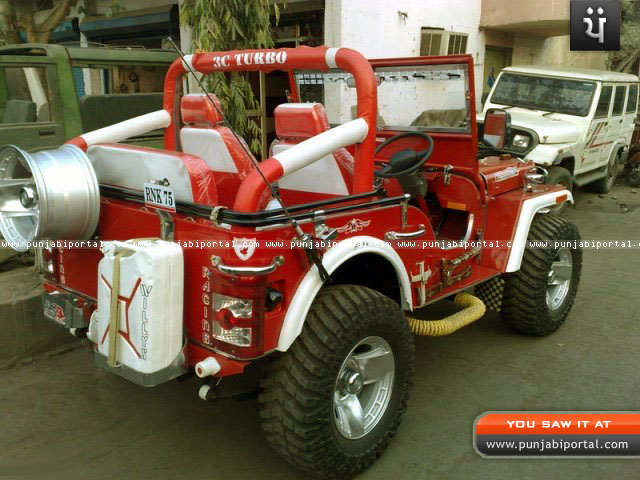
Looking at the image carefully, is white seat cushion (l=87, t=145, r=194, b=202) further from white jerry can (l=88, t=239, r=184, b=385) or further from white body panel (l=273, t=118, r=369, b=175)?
white body panel (l=273, t=118, r=369, b=175)

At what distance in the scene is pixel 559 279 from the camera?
14.5 ft

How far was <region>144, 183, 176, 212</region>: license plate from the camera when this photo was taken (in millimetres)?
2559

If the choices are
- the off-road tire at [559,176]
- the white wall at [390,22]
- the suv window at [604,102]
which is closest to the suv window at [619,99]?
the suv window at [604,102]

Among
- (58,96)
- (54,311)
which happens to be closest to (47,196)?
(54,311)

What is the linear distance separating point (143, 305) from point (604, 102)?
825cm

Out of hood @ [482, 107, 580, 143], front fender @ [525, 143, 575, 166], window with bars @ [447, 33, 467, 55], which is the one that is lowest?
front fender @ [525, 143, 575, 166]

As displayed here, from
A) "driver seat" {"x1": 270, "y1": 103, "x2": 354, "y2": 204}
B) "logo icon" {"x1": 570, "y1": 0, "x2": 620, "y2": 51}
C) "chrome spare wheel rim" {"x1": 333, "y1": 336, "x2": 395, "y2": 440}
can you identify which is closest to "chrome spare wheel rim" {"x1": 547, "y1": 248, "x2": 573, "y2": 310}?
"chrome spare wheel rim" {"x1": 333, "y1": 336, "x2": 395, "y2": 440}

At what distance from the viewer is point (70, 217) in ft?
8.82

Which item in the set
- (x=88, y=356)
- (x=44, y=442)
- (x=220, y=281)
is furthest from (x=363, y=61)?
(x=88, y=356)

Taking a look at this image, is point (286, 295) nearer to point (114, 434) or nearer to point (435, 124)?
point (114, 434)

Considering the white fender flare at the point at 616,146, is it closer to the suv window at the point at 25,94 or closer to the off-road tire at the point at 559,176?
the off-road tire at the point at 559,176

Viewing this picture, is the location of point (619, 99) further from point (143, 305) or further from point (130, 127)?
point (143, 305)

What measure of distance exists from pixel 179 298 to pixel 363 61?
Answer: 137 centimetres

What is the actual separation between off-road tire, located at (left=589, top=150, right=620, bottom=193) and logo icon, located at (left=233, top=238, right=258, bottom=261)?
9006 millimetres
